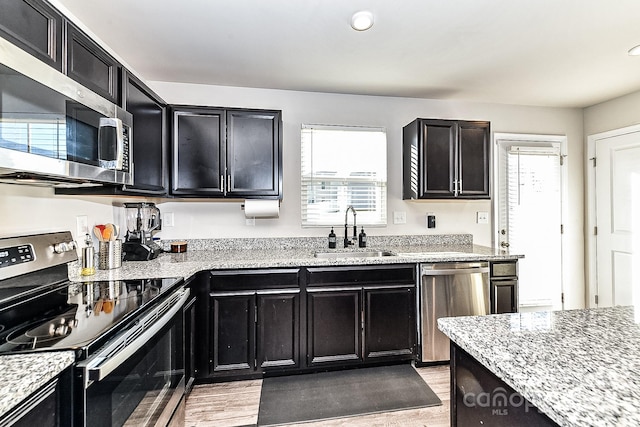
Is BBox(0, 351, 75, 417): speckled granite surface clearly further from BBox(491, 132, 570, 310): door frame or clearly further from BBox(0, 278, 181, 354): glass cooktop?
BBox(491, 132, 570, 310): door frame

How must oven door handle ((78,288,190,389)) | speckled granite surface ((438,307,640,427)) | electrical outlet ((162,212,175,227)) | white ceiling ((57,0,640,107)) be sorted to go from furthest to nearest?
electrical outlet ((162,212,175,227))
white ceiling ((57,0,640,107))
oven door handle ((78,288,190,389))
speckled granite surface ((438,307,640,427))

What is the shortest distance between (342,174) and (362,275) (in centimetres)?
112

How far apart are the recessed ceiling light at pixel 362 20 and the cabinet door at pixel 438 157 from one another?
3.95ft

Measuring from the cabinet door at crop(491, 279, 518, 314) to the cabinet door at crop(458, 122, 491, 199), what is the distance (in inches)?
32.4

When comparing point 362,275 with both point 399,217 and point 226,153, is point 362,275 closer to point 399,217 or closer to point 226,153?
point 399,217

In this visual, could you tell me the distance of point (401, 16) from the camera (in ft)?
6.26

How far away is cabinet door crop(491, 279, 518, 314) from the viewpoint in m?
2.67

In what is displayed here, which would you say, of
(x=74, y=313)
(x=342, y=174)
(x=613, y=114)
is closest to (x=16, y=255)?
(x=74, y=313)

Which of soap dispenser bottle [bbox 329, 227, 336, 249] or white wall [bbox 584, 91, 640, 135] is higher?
white wall [bbox 584, 91, 640, 135]

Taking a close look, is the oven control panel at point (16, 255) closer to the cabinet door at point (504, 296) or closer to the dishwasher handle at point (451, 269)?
the dishwasher handle at point (451, 269)

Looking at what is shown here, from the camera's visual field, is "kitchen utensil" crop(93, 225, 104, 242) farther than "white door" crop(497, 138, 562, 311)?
No

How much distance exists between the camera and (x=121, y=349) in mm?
1132

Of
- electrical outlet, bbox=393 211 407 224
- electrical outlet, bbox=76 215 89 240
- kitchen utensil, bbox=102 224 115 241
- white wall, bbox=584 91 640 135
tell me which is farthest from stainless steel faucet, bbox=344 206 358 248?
white wall, bbox=584 91 640 135

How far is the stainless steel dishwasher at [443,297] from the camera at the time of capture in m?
2.58
